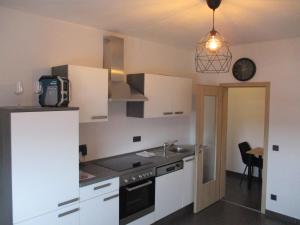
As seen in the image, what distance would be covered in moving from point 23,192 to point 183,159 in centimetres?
230

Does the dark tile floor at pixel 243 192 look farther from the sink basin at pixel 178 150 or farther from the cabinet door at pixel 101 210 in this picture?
the cabinet door at pixel 101 210

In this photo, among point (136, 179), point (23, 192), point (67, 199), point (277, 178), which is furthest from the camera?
point (277, 178)

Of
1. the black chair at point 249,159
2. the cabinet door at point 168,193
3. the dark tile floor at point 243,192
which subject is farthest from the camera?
the black chair at point 249,159

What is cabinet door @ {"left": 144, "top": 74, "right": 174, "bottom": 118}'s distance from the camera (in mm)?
3523

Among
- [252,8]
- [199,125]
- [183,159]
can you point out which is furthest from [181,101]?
[252,8]

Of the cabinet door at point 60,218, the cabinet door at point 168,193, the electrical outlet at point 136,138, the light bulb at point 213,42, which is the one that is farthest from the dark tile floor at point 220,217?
the light bulb at point 213,42

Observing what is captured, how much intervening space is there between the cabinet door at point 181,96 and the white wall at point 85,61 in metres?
0.37

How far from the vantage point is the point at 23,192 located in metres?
2.13

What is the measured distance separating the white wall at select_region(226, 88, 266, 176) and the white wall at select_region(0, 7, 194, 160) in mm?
1805

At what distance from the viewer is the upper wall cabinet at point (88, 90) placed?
2.72 m

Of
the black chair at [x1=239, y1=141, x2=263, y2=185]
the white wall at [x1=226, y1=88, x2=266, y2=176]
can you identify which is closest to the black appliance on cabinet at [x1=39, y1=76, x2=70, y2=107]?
the black chair at [x1=239, y1=141, x2=263, y2=185]

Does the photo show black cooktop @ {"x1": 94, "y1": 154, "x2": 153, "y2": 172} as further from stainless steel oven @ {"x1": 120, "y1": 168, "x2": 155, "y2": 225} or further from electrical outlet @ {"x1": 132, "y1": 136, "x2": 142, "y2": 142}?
electrical outlet @ {"x1": 132, "y1": 136, "x2": 142, "y2": 142}

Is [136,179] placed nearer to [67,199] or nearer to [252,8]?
[67,199]

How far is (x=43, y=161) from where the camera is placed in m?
2.25
